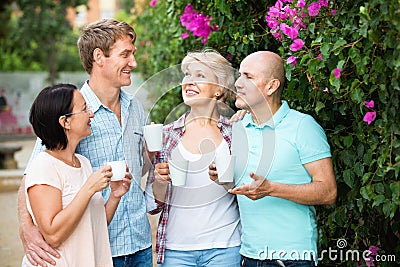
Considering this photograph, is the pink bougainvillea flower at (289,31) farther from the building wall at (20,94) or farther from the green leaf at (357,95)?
the building wall at (20,94)

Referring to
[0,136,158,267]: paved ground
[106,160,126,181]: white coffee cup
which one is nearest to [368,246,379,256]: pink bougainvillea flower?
[106,160,126,181]: white coffee cup

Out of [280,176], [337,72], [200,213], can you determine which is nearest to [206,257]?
[200,213]

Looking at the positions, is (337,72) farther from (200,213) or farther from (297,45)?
(200,213)

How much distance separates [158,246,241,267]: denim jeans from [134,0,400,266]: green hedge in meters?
0.61

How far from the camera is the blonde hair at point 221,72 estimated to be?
3.19 m

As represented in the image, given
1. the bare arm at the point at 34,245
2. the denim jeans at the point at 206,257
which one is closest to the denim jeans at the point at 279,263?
the denim jeans at the point at 206,257

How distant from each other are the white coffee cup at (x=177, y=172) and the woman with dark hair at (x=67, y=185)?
182mm

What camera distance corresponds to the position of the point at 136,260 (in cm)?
340

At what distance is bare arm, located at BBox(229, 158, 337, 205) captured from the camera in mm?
2779

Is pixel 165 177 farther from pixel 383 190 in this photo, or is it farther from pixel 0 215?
pixel 0 215

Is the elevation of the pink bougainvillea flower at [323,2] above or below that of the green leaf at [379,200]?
above

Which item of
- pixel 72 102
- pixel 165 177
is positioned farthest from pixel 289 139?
pixel 72 102

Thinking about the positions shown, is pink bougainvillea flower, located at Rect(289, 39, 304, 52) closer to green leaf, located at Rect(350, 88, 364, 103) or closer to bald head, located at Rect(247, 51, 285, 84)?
bald head, located at Rect(247, 51, 285, 84)

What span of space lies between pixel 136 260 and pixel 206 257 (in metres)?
0.39
